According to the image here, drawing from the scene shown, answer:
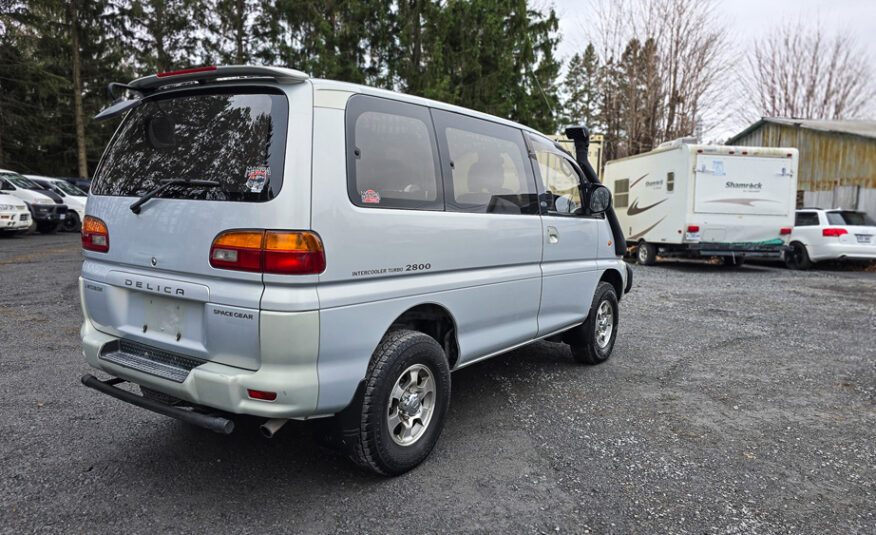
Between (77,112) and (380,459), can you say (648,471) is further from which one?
(77,112)

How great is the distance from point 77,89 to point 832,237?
27194mm

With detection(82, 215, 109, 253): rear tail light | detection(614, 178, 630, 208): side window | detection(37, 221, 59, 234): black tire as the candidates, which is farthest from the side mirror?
detection(37, 221, 59, 234): black tire

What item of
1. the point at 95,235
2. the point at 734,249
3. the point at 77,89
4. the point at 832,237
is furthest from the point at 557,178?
the point at 77,89

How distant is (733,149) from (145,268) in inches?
518

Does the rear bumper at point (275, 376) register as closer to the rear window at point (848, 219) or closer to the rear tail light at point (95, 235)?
the rear tail light at point (95, 235)

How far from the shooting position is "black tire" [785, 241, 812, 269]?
14.2m

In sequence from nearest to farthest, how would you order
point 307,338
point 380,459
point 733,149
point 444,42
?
point 307,338, point 380,459, point 733,149, point 444,42

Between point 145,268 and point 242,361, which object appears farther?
point 145,268

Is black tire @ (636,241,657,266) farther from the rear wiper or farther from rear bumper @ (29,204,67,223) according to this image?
rear bumper @ (29,204,67,223)

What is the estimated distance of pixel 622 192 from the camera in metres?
16.3

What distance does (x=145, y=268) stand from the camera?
3.00m

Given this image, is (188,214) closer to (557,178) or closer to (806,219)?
(557,178)

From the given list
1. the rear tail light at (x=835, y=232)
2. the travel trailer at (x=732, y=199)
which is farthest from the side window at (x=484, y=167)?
the rear tail light at (x=835, y=232)

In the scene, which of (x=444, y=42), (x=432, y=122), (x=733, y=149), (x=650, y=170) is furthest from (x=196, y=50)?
(x=432, y=122)
